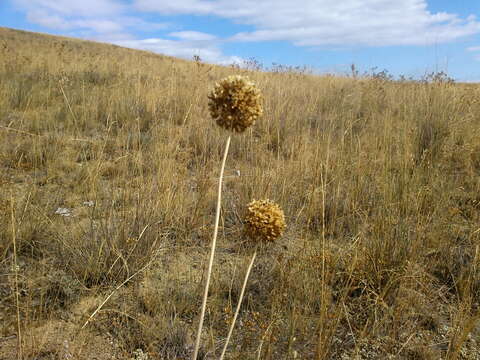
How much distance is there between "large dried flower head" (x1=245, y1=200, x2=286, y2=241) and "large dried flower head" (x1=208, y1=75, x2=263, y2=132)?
0.31m

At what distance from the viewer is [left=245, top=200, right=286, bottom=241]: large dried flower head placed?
1.27 metres

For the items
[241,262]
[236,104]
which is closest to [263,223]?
[236,104]

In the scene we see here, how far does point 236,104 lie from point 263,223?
17.3 inches

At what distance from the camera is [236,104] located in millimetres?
1188

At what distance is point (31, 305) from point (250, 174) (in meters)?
2.10

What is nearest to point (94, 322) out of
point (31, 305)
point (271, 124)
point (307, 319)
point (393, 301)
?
point (31, 305)

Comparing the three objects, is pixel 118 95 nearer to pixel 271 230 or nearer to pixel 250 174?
pixel 250 174

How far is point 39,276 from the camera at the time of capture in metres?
2.20

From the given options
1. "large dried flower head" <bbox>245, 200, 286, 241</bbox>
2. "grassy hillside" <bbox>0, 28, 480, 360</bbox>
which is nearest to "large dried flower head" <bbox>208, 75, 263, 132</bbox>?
"large dried flower head" <bbox>245, 200, 286, 241</bbox>

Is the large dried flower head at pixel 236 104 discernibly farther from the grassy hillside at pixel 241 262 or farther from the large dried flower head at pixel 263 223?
the grassy hillside at pixel 241 262

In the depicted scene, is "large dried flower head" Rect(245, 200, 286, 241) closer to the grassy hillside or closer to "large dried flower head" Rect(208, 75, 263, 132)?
"large dried flower head" Rect(208, 75, 263, 132)

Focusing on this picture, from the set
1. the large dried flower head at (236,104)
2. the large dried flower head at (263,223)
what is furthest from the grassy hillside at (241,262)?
the large dried flower head at (236,104)

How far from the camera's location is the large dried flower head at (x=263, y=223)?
1.27 metres

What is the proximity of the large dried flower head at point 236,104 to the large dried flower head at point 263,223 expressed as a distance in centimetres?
31
